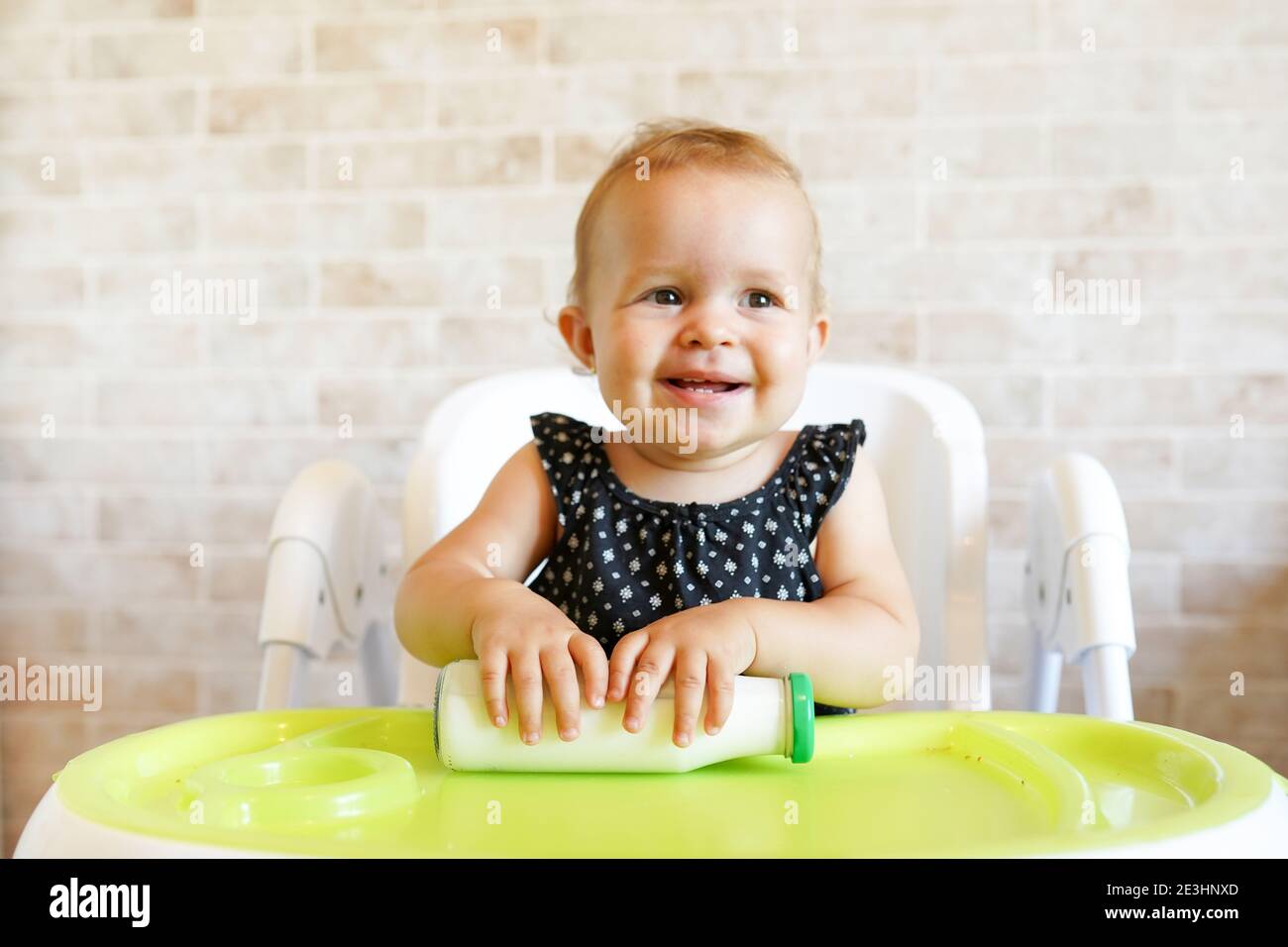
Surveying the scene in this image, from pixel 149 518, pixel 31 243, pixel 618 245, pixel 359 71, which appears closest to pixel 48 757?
pixel 149 518

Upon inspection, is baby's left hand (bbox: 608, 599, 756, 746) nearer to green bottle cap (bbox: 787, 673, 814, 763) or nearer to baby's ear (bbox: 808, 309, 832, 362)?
green bottle cap (bbox: 787, 673, 814, 763)

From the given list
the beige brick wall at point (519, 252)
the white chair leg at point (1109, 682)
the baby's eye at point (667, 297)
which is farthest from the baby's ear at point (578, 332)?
the beige brick wall at point (519, 252)

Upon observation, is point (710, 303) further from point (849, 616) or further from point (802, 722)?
point (802, 722)

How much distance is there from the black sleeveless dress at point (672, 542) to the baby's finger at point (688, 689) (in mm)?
261

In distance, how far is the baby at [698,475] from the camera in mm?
847

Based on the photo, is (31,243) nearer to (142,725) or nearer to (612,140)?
(142,725)

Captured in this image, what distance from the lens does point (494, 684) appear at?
2.18ft

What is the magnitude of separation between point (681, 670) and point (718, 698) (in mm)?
27

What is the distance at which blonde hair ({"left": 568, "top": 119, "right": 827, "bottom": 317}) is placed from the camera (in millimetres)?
935

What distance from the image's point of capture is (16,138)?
70.6 inches

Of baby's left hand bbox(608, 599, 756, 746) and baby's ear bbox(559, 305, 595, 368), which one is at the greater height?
baby's ear bbox(559, 305, 595, 368)

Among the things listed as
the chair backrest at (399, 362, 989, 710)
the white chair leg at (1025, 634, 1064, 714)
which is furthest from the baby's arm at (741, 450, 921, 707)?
the white chair leg at (1025, 634, 1064, 714)
